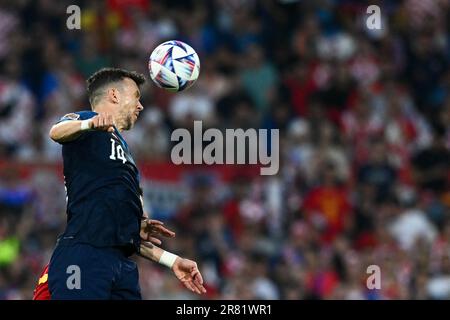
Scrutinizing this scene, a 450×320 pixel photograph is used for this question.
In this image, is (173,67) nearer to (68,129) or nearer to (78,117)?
(78,117)

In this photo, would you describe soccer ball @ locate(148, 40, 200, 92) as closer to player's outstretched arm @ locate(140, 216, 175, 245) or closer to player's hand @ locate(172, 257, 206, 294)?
player's outstretched arm @ locate(140, 216, 175, 245)

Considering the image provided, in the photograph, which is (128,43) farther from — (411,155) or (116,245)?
(116,245)

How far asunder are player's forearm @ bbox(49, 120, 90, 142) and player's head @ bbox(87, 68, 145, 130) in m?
0.55

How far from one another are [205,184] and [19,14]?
411cm

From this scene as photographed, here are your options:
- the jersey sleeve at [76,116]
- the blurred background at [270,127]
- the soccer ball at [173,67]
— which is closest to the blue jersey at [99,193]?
the jersey sleeve at [76,116]

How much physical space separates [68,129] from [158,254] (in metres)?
1.15

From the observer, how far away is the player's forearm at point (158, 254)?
816 cm

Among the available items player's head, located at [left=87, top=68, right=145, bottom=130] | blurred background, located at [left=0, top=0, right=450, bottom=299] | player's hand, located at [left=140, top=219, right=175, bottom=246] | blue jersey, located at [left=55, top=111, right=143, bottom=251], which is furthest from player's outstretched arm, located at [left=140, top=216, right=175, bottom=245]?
blurred background, located at [left=0, top=0, right=450, bottom=299]

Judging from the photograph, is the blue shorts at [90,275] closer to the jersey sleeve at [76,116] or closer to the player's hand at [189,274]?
the player's hand at [189,274]

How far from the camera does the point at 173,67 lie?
8.88 metres

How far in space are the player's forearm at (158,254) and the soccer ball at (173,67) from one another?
4.27 feet

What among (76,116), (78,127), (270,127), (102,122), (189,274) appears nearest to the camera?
(102,122)

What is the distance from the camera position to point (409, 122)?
15531 mm

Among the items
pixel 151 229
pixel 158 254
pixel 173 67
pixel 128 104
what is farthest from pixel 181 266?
pixel 173 67
